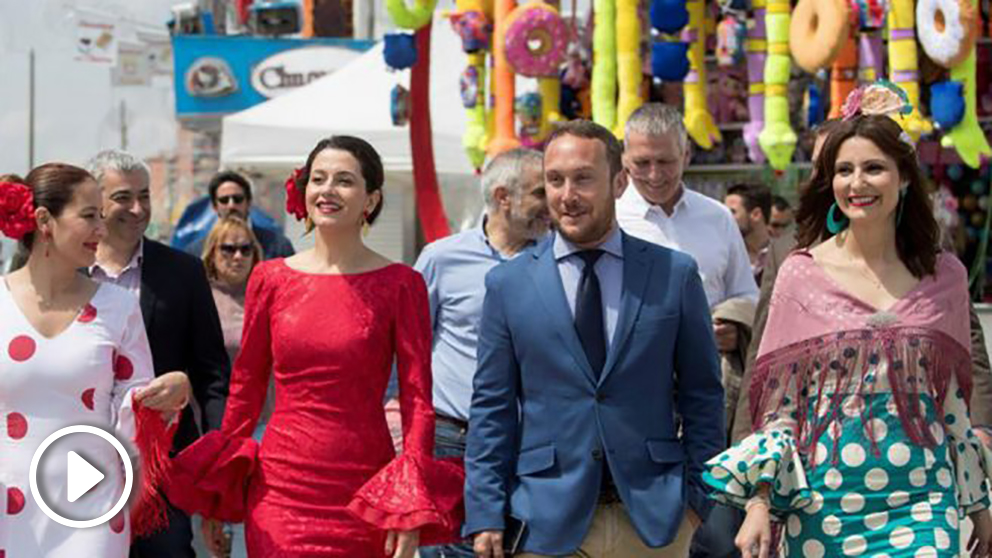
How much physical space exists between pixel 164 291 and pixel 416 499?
1.52 meters

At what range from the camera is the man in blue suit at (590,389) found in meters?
4.71

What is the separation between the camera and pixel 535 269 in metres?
4.89

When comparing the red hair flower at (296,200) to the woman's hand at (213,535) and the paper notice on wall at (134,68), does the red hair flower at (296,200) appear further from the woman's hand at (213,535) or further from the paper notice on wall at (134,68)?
the paper notice on wall at (134,68)

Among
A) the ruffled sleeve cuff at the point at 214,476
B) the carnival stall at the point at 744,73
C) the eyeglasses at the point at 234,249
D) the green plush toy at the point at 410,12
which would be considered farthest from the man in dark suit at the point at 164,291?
the green plush toy at the point at 410,12

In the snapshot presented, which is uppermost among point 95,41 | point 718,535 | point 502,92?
point 95,41

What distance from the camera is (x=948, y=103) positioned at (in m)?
10.5

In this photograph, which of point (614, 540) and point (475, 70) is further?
point (475, 70)

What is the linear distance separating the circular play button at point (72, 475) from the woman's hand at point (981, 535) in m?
2.33

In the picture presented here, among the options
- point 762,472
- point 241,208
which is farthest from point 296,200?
point 241,208

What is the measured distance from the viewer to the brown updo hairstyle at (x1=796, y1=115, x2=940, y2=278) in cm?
475

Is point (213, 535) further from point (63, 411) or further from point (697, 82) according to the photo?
point (697, 82)

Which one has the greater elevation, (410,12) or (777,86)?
(410,12)

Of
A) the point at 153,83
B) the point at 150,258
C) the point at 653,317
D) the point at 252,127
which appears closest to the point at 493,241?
the point at 150,258

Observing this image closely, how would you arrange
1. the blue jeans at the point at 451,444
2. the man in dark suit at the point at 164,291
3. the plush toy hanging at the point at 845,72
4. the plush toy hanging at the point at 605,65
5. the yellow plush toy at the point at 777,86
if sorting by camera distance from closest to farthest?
the man in dark suit at the point at 164,291, the blue jeans at the point at 451,444, the plush toy hanging at the point at 845,72, the yellow plush toy at the point at 777,86, the plush toy hanging at the point at 605,65
